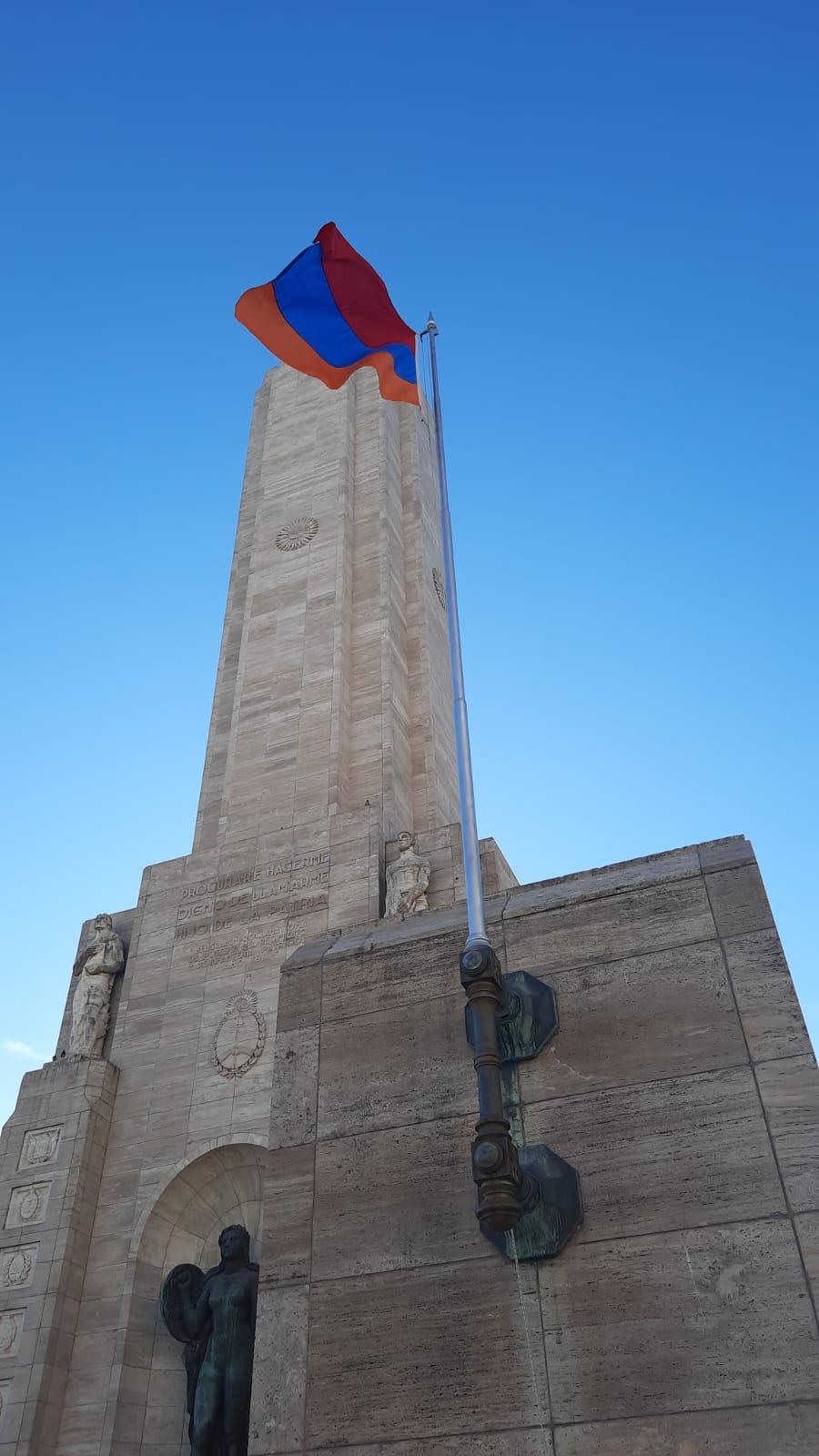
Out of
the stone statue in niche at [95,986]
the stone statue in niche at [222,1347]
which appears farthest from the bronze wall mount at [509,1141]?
the stone statue in niche at [95,986]

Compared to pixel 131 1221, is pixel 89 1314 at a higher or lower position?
lower

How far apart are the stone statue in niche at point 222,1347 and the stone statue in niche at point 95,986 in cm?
562

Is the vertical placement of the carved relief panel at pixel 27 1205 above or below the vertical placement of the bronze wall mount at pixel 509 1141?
above

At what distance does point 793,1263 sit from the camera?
8023 millimetres

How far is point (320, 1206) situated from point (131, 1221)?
30.3 feet

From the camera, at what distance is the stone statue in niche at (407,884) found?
19.4 metres

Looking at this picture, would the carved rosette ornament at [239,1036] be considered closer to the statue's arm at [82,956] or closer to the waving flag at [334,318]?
the statue's arm at [82,956]

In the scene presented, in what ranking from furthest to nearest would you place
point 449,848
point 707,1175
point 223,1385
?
1. point 449,848
2. point 223,1385
3. point 707,1175

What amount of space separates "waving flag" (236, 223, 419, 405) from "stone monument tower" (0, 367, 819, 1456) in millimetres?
8121

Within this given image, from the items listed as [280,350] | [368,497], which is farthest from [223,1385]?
[368,497]

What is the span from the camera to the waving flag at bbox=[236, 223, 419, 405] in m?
18.1

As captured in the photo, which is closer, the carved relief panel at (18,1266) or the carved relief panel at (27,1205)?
the carved relief panel at (18,1266)

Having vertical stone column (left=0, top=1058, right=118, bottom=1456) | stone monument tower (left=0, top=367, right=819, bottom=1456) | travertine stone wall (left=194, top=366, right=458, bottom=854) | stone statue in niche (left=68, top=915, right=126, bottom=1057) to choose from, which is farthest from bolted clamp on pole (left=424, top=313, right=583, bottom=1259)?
stone statue in niche (left=68, top=915, right=126, bottom=1057)

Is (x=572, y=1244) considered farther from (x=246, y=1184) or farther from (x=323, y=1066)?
(x=246, y=1184)
